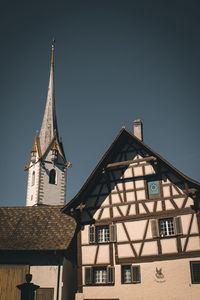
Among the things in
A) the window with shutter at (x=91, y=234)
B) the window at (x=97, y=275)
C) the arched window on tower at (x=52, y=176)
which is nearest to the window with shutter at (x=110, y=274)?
the window at (x=97, y=275)

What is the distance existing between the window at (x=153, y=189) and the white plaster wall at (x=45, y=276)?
6.82 m

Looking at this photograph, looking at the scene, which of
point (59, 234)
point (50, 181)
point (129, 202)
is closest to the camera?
point (129, 202)

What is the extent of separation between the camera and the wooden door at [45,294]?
20.5m

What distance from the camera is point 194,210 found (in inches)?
749

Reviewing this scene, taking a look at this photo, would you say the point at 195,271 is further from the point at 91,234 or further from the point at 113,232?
the point at 91,234

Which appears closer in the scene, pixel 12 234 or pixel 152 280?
pixel 152 280

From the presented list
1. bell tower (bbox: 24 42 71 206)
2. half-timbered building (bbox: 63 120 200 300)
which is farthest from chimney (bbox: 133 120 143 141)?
bell tower (bbox: 24 42 71 206)

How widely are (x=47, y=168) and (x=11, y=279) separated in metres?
33.9

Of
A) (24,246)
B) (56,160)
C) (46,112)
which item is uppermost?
(46,112)

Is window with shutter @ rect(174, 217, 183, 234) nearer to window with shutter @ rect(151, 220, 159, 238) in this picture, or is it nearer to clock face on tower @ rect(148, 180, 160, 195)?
window with shutter @ rect(151, 220, 159, 238)

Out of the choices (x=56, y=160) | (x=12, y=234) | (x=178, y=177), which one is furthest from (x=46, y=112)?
(x=178, y=177)

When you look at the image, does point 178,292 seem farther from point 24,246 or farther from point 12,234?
point 12,234

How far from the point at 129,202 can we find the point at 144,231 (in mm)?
1901

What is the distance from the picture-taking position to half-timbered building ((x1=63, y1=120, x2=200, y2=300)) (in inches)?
730
